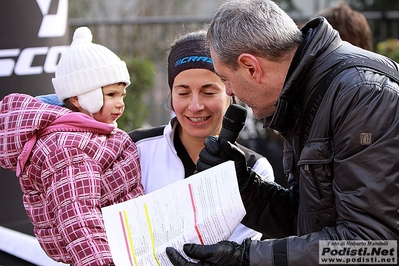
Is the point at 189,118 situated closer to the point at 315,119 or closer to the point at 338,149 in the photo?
the point at 315,119

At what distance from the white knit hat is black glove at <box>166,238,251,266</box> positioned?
86 cm

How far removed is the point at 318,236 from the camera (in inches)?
95.0

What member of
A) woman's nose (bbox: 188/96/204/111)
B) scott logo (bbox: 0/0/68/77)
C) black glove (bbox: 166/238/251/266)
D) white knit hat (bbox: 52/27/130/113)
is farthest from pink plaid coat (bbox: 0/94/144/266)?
scott logo (bbox: 0/0/68/77)

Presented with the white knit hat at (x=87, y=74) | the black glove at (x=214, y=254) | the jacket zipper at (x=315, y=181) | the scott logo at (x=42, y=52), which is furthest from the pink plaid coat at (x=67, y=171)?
the scott logo at (x=42, y=52)

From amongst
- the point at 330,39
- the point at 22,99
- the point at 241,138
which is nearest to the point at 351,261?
the point at 330,39

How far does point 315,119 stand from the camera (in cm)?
248

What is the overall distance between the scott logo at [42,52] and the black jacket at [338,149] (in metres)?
2.05

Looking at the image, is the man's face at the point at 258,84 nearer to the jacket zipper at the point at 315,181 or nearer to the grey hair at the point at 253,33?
the grey hair at the point at 253,33

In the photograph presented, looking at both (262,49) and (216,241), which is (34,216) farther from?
(262,49)

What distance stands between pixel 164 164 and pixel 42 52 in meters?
1.44

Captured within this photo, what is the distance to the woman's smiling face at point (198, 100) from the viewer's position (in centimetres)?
322

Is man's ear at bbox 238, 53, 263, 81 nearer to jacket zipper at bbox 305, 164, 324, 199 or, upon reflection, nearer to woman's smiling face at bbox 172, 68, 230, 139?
jacket zipper at bbox 305, 164, 324, 199

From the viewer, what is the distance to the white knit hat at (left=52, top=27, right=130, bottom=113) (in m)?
2.99

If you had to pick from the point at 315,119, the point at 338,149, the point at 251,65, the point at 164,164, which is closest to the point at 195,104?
the point at 164,164
